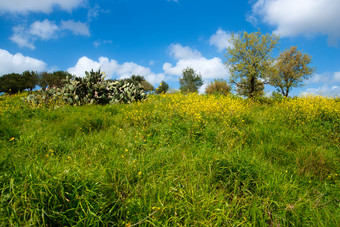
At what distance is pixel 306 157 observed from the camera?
14.7 feet

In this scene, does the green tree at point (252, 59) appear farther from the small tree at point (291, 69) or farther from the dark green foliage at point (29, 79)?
the dark green foliage at point (29, 79)

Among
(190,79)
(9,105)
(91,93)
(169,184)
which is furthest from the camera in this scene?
(190,79)

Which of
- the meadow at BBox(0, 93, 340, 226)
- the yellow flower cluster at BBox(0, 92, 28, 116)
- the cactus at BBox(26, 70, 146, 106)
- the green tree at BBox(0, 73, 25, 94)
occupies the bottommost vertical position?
the meadow at BBox(0, 93, 340, 226)

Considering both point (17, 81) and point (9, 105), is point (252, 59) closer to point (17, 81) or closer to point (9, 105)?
point (9, 105)

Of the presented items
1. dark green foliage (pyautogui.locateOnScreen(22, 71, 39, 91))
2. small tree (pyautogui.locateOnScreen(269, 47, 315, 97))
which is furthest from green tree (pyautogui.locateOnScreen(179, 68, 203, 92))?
dark green foliage (pyautogui.locateOnScreen(22, 71, 39, 91))

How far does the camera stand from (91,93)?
10.2m

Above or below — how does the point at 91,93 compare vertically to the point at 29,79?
below

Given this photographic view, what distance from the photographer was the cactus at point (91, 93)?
10164 millimetres

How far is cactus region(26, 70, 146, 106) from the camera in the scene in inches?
400

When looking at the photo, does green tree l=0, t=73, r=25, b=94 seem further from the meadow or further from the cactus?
the meadow

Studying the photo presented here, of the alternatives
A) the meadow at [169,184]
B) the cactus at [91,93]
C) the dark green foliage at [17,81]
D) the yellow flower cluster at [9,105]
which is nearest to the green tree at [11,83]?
the dark green foliage at [17,81]

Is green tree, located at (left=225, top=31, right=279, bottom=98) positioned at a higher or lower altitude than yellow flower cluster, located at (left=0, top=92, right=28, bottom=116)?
higher

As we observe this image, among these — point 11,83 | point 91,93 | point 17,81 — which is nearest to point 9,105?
point 91,93

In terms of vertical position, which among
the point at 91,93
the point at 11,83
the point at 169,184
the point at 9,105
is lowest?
the point at 169,184
